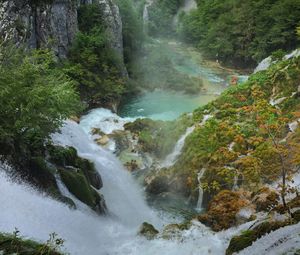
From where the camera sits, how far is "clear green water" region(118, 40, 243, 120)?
Answer: 3119cm

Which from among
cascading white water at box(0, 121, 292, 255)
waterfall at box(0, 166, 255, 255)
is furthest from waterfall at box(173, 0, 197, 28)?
waterfall at box(0, 166, 255, 255)

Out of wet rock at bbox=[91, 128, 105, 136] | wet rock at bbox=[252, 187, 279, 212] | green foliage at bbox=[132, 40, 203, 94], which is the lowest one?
wet rock at bbox=[252, 187, 279, 212]

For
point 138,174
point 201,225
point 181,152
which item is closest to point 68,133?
point 138,174

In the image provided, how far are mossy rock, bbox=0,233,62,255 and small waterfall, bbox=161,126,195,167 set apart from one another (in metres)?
11.6

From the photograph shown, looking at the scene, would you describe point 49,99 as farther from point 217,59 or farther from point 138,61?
point 217,59

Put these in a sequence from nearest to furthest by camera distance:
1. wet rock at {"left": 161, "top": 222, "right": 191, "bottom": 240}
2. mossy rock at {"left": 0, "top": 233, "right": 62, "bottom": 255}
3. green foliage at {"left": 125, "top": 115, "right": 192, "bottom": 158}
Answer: mossy rock at {"left": 0, "top": 233, "right": 62, "bottom": 255} → wet rock at {"left": 161, "top": 222, "right": 191, "bottom": 240} → green foliage at {"left": 125, "top": 115, "right": 192, "bottom": 158}

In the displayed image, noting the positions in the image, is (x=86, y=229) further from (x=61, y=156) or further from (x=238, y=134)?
(x=238, y=134)

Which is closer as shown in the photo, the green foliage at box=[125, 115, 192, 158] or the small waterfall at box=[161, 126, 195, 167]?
the small waterfall at box=[161, 126, 195, 167]

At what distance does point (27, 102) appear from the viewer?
44.9 ft

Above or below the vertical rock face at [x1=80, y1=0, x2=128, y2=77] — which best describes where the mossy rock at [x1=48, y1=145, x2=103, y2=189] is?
below

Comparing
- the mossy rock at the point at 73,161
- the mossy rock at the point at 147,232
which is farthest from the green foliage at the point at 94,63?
the mossy rock at the point at 147,232

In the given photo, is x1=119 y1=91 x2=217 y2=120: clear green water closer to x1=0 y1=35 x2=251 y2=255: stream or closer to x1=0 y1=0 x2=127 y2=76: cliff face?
x1=0 y1=0 x2=127 y2=76: cliff face

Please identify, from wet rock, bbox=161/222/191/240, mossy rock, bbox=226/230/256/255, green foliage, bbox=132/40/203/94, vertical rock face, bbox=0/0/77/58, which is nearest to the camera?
mossy rock, bbox=226/230/256/255

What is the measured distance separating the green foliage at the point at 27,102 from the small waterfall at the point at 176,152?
7.38 metres
